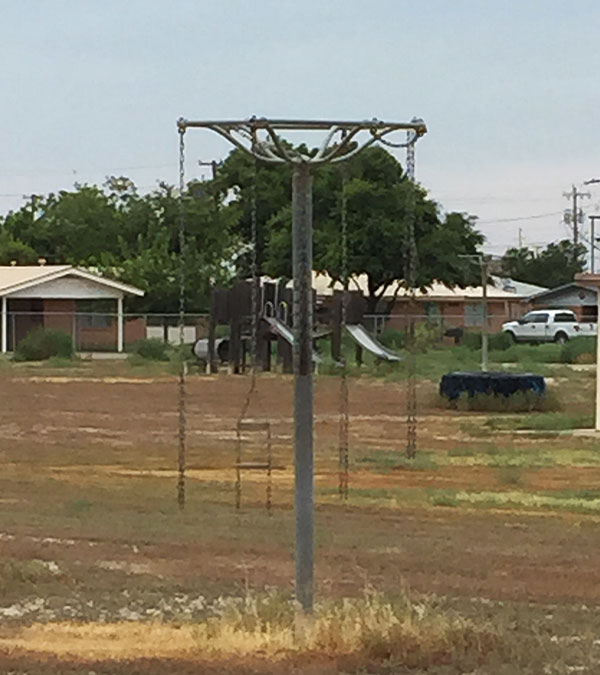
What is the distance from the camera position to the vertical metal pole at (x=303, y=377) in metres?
8.87

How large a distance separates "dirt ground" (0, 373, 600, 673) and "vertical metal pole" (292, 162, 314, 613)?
66 centimetres

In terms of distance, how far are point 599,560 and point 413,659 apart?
4875 mm

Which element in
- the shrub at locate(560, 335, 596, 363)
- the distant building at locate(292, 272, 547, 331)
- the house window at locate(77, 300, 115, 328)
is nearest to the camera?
the shrub at locate(560, 335, 596, 363)

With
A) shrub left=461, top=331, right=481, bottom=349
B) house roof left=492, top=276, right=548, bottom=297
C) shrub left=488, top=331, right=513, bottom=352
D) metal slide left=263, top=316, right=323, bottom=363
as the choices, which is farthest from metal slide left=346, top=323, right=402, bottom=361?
house roof left=492, top=276, right=548, bottom=297

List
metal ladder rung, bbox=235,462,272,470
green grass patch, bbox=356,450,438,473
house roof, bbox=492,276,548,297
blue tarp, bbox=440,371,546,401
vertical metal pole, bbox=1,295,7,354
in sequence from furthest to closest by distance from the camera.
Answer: house roof, bbox=492,276,548,297
vertical metal pole, bbox=1,295,7,354
blue tarp, bbox=440,371,546,401
green grass patch, bbox=356,450,438,473
metal ladder rung, bbox=235,462,272,470

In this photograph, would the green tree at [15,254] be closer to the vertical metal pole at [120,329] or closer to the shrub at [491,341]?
the vertical metal pole at [120,329]

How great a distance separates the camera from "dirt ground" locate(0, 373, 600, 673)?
38.2ft

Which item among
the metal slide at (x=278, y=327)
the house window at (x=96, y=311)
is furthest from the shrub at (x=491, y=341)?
the metal slide at (x=278, y=327)

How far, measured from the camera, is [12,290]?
2494 inches

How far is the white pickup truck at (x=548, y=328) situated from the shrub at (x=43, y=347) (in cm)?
2536

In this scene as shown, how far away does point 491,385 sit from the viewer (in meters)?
32.9

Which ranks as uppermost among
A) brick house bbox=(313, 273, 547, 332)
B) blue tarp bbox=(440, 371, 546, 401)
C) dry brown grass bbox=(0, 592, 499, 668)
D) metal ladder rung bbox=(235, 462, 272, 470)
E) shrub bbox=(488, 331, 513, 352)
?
brick house bbox=(313, 273, 547, 332)

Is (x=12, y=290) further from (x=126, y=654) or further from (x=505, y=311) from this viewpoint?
(x=126, y=654)

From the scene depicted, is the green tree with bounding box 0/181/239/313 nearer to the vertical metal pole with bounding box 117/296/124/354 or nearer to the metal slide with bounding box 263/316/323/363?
the vertical metal pole with bounding box 117/296/124/354
